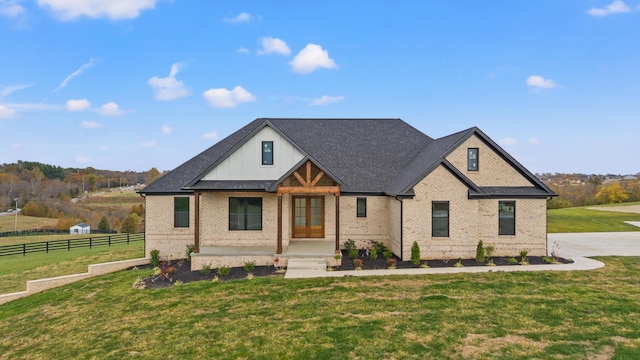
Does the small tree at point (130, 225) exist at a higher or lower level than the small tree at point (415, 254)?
lower

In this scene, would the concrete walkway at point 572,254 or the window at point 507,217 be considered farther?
the window at point 507,217

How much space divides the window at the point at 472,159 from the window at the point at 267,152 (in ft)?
31.9

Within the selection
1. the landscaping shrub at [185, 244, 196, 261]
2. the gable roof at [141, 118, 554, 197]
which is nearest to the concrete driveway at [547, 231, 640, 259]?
the gable roof at [141, 118, 554, 197]

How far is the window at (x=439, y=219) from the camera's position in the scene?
50.1 feet

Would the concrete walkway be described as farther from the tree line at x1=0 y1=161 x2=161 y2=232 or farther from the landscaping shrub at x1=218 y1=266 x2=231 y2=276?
the tree line at x1=0 y1=161 x2=161 y2=232

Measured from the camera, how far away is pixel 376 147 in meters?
20.3

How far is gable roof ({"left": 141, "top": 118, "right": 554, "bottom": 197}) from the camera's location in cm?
1559

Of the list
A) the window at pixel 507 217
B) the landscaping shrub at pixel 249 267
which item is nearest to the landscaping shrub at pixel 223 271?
the landscaping shrub at pixel 249 267

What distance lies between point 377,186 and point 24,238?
4174 cm

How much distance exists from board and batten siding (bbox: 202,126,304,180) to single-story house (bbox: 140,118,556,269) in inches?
1.9

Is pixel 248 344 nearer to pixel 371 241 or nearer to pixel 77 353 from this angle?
pixel 77 353

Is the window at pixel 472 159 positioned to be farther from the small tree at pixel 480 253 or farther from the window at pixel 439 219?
the small tree at pixel 480 253

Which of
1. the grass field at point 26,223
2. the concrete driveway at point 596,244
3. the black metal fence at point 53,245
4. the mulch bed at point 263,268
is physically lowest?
the grass field at point 26,223

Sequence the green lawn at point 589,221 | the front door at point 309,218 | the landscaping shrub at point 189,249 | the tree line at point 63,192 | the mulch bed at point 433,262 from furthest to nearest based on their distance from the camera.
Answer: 1. the tree line at point 63,192
2. the green lawn at point 589,221
3. the front door at point 309,218
4. the landscaping shrub at point 189,249
5. the mulch bed at point 433,262
